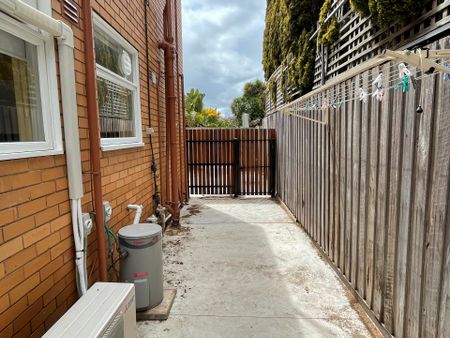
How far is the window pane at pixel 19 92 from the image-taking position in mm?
1608

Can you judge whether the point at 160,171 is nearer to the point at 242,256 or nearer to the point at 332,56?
the point at 242,256

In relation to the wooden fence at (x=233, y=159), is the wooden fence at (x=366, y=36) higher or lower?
higher

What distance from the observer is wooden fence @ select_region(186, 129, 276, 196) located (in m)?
7.54

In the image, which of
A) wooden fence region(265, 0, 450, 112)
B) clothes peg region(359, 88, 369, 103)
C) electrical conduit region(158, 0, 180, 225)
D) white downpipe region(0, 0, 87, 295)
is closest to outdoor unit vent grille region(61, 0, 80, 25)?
white downpipe region(0, 0, 87, 295)

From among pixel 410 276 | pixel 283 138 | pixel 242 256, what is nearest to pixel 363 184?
pixel 410 276

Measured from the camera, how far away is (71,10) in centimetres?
213

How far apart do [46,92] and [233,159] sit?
592cm

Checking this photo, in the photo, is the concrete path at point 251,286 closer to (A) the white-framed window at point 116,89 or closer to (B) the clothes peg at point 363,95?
(A) the white-framed window at point 116,89

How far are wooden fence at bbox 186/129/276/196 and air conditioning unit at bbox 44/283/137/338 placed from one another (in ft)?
18.9

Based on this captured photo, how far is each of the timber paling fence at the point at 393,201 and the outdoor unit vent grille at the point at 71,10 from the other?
227cm

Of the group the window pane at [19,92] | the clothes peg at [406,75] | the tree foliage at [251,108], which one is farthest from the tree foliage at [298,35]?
the tree foliage at [251,108]

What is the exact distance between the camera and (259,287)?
120 inches

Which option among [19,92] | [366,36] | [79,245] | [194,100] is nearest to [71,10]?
[19,92]

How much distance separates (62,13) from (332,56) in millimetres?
4424
